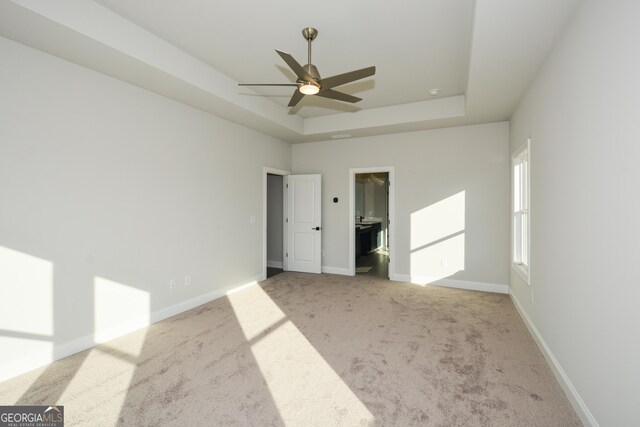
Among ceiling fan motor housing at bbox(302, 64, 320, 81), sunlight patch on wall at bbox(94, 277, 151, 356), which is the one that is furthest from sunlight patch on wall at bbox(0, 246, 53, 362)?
ceiling fan motor housing at bbox(302, 64, 320, 81)

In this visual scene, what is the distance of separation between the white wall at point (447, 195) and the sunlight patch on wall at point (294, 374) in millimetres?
2727

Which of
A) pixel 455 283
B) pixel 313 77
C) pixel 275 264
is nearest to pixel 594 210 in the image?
pixel 313 77

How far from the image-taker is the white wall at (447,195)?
4723 millimetres

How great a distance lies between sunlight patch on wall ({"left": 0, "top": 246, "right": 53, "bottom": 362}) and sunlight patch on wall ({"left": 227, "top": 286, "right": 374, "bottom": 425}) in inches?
69.2

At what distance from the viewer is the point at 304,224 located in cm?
603

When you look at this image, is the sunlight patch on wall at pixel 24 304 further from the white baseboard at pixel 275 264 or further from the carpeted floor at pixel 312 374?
the white baseboard at pixel 275 264

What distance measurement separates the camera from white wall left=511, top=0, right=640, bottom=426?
146 centimetres

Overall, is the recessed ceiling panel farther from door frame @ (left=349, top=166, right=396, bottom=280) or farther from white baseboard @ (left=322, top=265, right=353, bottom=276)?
white baseboard @ (left=322, top=265, right=353, bottom=276)

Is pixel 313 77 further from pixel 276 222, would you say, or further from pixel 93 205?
pixel 276 222

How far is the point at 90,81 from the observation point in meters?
2.89

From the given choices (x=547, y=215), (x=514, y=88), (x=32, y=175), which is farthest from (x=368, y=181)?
(x=32, y=175)

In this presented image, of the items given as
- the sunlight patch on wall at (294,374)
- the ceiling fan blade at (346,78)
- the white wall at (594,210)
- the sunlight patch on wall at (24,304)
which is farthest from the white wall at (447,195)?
the sunlight patch on wall at (24,304)

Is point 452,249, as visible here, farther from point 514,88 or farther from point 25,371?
point 25,371

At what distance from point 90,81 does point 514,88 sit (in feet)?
14.6
